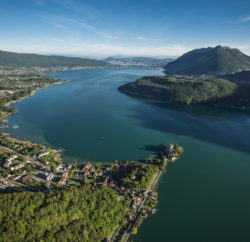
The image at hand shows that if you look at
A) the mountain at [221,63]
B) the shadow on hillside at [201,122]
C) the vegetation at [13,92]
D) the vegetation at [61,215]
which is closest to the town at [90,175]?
the vegetation at [61,215]

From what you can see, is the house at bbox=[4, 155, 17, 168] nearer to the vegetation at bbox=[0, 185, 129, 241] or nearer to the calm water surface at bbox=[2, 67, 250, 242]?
the calm water surface at bbox=[2, 67, 250, 242]

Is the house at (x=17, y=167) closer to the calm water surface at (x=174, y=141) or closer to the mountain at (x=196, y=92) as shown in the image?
the calm water surface at (x=174, y=141)

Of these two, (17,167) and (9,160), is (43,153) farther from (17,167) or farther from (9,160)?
(9,160)

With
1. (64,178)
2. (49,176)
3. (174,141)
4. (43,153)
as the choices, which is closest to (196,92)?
(174,141)

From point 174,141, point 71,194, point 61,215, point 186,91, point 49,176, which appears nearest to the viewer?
point 61,215

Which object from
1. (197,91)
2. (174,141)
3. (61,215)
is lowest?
(174,141)

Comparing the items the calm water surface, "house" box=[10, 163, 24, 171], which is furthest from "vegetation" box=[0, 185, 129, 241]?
"house" box=[10, 163, 24, 171]
